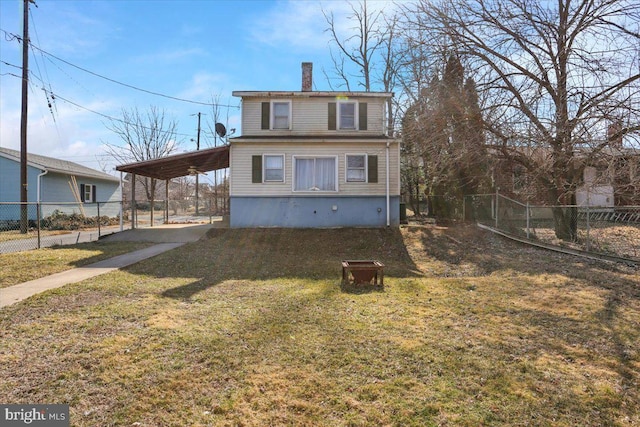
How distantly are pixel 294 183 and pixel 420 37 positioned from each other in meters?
6.80

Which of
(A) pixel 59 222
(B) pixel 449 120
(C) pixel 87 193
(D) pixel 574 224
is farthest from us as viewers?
(C) pixel 87 193

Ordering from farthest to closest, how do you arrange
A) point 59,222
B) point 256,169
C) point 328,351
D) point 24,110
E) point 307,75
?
point 59,222 → point 307,75 → point 24,110 → point 256,169 → point 328,351

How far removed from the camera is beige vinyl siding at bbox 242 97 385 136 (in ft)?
46.8

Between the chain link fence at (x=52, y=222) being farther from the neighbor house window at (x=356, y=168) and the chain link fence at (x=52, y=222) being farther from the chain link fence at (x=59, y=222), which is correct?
the neighbor house window at (x=356, y=168)

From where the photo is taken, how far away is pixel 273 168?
44.3ft

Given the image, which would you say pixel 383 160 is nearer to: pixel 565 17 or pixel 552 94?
pixel 552 94

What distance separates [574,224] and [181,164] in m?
15.2

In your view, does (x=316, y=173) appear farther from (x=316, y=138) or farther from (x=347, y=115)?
(x=347, y=115)

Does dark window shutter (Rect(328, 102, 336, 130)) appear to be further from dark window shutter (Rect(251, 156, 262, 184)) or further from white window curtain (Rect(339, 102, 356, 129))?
dark window shutter (Rect(251, 156, 262, 184))

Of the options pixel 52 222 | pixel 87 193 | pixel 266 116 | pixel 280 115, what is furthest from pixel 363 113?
pixel 87 193

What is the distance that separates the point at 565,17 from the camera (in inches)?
397

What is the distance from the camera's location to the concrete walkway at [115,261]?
19.7 feet

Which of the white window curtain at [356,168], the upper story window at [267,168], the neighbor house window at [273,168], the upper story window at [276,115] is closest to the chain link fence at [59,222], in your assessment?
the upper story window at [267,168]

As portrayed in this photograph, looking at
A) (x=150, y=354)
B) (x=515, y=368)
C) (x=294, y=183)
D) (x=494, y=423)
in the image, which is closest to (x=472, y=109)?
(x=294, y=183)
